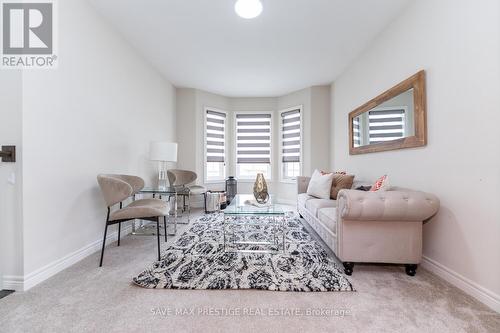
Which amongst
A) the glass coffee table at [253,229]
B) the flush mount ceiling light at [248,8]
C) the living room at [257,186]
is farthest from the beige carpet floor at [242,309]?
the flush mount ceiling light at [248,8]

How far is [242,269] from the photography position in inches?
77.4

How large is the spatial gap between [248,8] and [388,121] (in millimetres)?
2092

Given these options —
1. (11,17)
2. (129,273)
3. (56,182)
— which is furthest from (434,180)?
(11,17)

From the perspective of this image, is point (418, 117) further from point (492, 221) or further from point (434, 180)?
point (492, 221)

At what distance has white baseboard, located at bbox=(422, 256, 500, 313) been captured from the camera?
147 cm

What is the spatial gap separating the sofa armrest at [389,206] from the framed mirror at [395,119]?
674 millimetres

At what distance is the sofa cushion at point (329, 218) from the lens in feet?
6.77

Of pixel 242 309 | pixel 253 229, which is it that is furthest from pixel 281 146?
pixel 242 309

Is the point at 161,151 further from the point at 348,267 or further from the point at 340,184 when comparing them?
the point at 348,267

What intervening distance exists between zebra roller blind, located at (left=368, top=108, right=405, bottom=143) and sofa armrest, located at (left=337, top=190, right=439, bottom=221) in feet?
3.16

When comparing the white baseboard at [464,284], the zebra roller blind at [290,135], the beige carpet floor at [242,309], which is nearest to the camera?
the beige carpet floor at [242,309]

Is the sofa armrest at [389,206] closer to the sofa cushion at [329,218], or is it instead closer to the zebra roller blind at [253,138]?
the sofa cushion at [329,218]

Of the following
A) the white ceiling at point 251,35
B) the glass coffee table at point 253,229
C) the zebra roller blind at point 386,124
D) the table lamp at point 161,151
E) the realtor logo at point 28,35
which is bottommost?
the glass coffee table at point 253,229

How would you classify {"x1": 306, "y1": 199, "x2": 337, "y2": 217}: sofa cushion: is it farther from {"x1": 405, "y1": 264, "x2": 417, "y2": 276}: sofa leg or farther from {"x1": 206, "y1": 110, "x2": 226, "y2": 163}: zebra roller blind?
{"x1": 206, "y1": 110, "x2": 226, "y2": 163}: zebra roller blind
